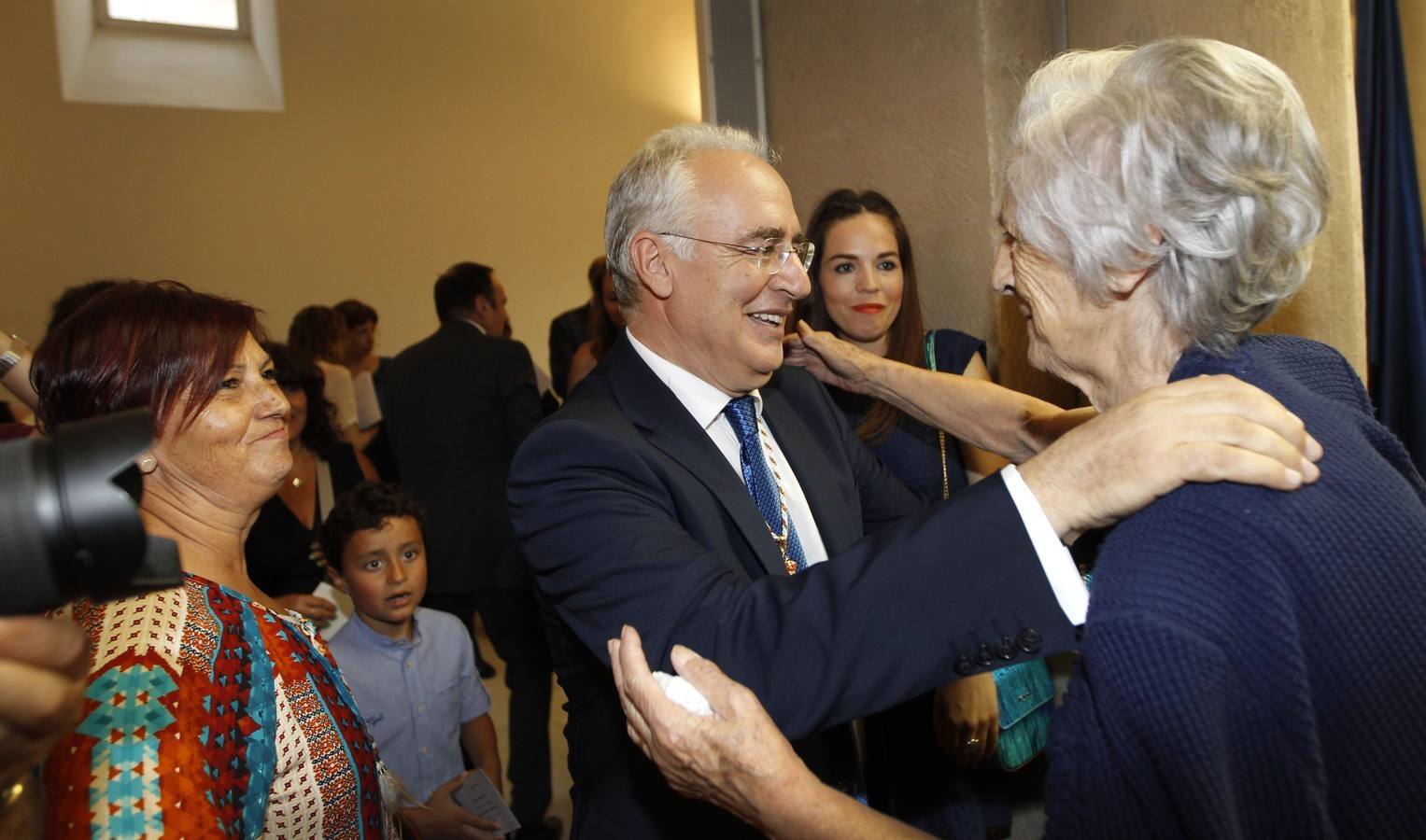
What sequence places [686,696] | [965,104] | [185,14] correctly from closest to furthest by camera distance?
[686,696] < [965,104] < [185,14]


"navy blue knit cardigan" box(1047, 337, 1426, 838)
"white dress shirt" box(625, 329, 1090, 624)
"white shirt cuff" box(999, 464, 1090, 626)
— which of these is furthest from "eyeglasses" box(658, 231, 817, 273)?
"navy blue knit cardigan" box(1047, 337, 1426, 838)

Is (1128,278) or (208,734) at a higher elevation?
(1128,278)

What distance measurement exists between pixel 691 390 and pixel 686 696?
733mm

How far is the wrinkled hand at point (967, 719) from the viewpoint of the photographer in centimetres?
220

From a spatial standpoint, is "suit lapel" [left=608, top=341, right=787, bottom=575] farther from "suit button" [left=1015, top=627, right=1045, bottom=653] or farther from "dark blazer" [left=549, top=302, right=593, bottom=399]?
"dark blazer" [left=549, top=302, right=593, bottom=399]

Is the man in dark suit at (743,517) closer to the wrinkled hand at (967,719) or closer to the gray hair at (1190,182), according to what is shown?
the gray hair at (1190,182)

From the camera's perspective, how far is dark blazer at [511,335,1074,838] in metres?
1.28

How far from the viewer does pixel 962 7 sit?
116 inches

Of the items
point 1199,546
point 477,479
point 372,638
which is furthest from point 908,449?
point 477,479

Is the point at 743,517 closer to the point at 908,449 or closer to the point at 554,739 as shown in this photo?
the point at 908,449

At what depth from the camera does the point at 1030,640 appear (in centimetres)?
126

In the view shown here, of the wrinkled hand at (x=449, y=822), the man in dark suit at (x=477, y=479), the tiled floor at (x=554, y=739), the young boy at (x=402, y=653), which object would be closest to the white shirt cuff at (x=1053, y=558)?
the wrinkled hand at (x=449, y=822)

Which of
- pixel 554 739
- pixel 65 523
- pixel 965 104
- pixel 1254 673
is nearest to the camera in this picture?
pixel 65 523

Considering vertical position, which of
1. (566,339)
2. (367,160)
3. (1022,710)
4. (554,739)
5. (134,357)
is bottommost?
(554,739)
